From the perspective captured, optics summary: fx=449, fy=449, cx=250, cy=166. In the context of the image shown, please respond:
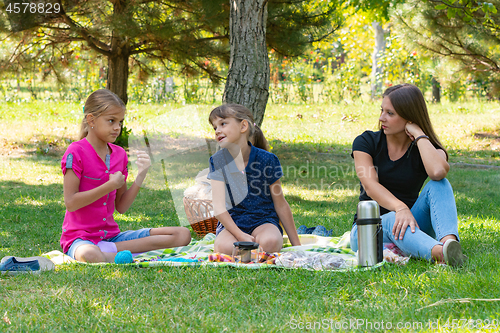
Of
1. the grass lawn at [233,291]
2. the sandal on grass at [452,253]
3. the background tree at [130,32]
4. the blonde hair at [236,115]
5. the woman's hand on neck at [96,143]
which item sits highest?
the background tree at [130,32]

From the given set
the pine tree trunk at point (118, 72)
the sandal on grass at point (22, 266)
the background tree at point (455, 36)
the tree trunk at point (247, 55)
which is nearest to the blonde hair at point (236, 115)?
the sandal on grass at point (22, 266)

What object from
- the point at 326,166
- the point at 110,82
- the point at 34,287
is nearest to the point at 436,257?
the point at 34,287

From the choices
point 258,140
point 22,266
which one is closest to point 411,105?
point 258,140

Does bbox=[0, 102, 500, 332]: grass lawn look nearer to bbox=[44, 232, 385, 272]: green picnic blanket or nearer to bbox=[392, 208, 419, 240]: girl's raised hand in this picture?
bbox=[44, 232, 385, 272]: green picnic blanket

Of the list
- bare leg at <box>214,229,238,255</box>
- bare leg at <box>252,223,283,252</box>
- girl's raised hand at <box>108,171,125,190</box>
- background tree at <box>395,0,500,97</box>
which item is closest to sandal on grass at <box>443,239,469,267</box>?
bare leg at <box>252,223,283,252</box>

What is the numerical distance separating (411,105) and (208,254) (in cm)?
168

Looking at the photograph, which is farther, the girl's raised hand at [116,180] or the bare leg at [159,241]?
the bare leg at [159,241]

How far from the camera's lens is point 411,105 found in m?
2.95

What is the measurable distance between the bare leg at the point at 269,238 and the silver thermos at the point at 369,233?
0.60 metres

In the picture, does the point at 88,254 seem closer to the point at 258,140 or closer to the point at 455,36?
the point at 258,140

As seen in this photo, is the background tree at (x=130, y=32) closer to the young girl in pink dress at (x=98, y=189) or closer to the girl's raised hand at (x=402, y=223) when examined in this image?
the young girl in pink dress at (x=98, y=189)

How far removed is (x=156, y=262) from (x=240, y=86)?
2.81m

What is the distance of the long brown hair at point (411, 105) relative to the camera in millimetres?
2941

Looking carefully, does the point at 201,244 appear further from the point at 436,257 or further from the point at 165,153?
the point at 436,257
